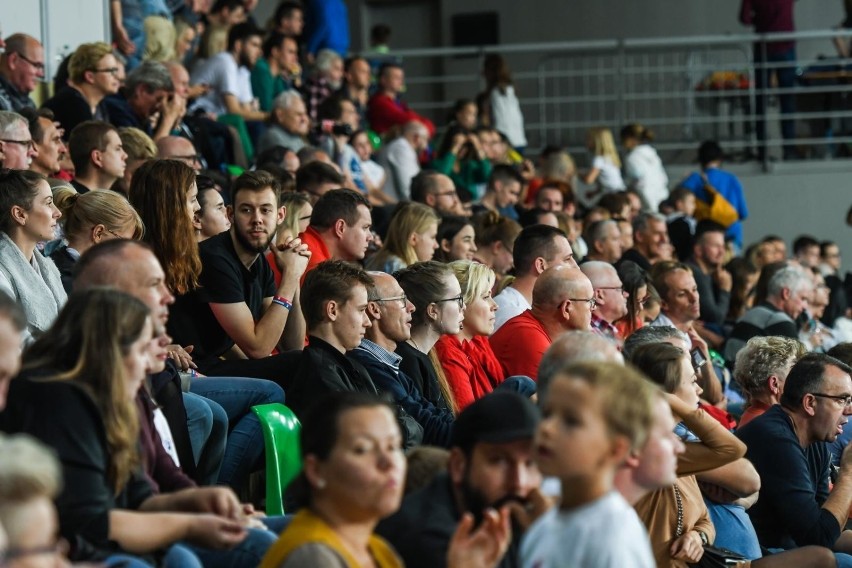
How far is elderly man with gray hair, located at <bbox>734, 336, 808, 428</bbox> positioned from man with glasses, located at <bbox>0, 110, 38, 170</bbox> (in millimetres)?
3064

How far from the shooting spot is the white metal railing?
14.1 metres

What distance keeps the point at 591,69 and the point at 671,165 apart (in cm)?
163

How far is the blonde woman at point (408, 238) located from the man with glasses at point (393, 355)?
146 cm

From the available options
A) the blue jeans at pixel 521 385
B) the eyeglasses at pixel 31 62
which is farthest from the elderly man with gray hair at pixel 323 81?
the blue jeans at pixel 521 385

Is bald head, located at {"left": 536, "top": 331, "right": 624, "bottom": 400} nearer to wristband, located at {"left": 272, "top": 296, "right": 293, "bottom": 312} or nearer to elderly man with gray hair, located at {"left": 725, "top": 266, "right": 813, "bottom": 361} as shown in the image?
wristband, located at {"left": 272, "top": 296, "right": 293, "bottom": 312}

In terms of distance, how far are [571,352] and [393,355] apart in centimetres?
144

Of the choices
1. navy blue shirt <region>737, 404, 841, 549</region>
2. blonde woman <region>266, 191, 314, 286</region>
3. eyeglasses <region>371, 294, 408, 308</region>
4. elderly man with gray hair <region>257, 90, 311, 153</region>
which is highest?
elderly man with gray hair <region>257, 90, 311, 153</region>

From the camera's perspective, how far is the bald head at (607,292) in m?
6.61

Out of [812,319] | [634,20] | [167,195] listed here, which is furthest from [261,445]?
[634,20]

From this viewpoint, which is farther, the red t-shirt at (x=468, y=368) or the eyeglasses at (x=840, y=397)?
the red t-shirt at (x=468, y=368)

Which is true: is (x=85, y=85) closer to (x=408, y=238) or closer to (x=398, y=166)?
(x=408, y=238)

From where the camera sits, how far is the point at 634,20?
56.9 feet

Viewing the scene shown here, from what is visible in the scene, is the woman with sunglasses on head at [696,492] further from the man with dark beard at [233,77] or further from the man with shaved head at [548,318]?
the man with dark beard at [233,77]

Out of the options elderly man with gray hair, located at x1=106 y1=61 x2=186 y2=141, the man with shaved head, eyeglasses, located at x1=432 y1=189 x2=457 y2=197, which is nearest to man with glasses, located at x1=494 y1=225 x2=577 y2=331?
the man with shaved head
